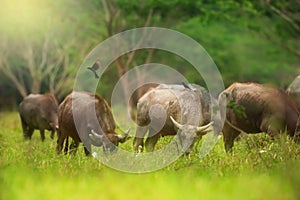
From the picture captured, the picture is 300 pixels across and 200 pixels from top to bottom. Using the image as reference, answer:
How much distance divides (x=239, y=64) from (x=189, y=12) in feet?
35.3

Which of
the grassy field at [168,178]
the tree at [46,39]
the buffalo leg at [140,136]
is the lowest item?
the tree at [46,39]

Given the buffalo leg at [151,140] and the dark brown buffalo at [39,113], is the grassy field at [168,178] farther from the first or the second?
the dark brown buffalo at [39,113]

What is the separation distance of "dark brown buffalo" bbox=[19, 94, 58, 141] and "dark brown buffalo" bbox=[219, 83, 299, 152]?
6394 mm

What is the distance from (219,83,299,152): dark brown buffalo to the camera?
33.8 ft

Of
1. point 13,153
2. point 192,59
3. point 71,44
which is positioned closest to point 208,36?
point 192,59

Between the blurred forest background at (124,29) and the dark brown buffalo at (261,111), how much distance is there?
317 inches

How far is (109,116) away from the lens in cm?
1109

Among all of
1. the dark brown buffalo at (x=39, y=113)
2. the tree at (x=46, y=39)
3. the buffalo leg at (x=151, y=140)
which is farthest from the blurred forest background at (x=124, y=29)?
the buffalo leg at (x=151, y=140)

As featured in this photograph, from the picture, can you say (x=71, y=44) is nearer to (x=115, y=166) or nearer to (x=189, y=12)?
(x=189, y=12)

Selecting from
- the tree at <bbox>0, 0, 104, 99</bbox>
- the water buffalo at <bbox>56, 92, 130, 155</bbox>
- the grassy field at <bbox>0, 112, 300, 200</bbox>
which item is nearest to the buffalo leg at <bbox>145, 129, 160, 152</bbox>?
the water buffalo at <bbox>56, 92, 130, 155</bbox>

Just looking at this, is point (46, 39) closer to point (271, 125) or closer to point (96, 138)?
point (96, 138)

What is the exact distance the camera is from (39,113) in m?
17.0

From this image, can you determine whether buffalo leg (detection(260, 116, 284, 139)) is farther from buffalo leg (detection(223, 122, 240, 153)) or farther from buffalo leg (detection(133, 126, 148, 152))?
buffalo leg (detection(133, 126, 148, 152))

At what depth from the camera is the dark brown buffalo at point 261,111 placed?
10.3 m
